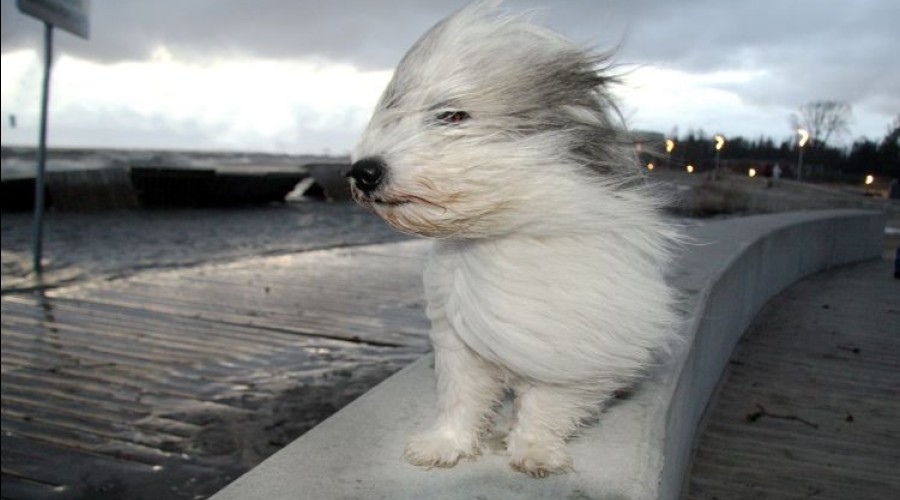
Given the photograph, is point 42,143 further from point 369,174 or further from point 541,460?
point 541,460

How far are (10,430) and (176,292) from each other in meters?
3.43

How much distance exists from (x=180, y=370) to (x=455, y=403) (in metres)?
3.43

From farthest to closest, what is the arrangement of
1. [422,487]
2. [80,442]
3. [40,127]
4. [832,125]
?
[832,125] < [40,127] < [80,442] < [422,487]

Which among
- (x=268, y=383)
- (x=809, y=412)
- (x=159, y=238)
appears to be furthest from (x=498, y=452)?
(x=159, y=238)

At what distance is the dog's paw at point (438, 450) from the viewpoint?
2502mm

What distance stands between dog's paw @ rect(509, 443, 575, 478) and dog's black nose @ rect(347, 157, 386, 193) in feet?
3.33

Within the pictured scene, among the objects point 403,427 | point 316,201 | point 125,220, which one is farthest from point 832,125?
point 403,427

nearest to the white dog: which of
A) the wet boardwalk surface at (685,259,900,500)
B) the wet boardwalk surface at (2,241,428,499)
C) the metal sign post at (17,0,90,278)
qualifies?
the wet boardwalk surface at (685,259,900,500)

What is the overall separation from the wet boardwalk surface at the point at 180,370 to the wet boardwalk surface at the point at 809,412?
2344mm

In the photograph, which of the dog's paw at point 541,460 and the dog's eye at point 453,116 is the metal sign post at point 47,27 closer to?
the dog's eye at point 453,116

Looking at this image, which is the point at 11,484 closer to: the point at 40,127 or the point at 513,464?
the point at 513,464

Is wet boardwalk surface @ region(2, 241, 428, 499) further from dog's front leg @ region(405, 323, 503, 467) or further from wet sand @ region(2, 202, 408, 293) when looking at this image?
dog's front leg @ region(405, 323, 503, 467)

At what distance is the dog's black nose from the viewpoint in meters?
2.03

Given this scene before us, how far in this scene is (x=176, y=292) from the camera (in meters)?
7.70
